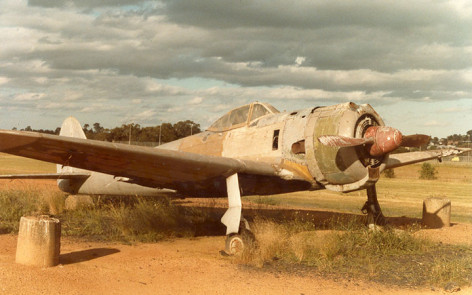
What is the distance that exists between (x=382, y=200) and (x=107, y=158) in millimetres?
15735

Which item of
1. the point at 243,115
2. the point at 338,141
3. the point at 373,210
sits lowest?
the point at 373,210

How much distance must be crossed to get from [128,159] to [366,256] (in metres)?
4.51

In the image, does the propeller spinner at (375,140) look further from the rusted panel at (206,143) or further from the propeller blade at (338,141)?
the rusted panel at (206,143)

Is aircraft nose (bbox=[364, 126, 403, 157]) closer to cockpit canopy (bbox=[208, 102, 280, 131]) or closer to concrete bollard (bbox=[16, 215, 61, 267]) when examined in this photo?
cockpit canopy (bbox=[208, 102, 280, 131])

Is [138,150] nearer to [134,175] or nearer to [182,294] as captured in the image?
[134,175]

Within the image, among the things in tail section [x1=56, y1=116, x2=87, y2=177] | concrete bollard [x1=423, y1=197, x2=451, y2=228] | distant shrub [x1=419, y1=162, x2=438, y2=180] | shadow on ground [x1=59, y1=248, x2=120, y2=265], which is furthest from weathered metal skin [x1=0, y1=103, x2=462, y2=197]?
distant shrub [x1=419, y1=162, x2=438, y2=180]

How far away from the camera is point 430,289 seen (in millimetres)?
5371

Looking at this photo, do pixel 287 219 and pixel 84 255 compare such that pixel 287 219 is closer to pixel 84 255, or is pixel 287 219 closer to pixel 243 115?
pixel 243 115

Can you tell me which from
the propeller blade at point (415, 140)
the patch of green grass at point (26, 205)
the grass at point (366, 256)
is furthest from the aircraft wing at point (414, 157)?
the patch of green grass at point (26, 205)

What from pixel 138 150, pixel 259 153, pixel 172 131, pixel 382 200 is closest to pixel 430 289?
pixel 259 153

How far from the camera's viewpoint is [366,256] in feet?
22.9

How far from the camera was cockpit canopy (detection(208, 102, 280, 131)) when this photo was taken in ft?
30.1

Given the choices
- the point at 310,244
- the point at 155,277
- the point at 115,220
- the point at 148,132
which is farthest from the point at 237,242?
the point at 148,132

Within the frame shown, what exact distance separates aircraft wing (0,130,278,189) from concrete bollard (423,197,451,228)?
5664mm
